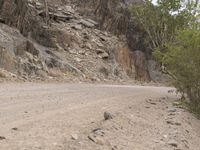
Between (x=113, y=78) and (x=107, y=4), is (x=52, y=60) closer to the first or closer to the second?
(x=113, y=78)

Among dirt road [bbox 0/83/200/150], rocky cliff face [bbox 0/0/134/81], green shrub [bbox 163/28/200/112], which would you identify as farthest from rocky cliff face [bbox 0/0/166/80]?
dirt road [bbox 0/83/200/150]

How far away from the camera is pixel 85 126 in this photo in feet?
32.1

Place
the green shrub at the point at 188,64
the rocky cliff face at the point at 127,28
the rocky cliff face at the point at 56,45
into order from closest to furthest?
the green shrub at the point at 188,64 < the rocky cliff face at the point at 56,45 < the rocky cliff face at the point at 127,28

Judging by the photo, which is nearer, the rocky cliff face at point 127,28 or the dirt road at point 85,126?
the dirt road at point 85,126

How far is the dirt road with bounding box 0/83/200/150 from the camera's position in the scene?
8.09 m

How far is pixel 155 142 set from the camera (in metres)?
9.88

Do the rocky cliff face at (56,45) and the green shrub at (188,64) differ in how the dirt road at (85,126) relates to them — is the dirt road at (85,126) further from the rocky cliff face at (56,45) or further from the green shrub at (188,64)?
the rocky cliff face at (56,45)

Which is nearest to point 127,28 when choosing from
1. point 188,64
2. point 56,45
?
point 56,45

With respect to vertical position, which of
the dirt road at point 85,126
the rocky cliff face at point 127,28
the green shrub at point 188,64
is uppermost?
the rocky cliff face at point 127,28

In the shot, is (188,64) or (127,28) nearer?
(188,64)

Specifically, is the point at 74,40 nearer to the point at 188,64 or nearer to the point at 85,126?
the point at 188,64

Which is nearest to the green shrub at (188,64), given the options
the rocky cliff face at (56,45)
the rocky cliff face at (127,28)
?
the rocky cliff face at (56,45)

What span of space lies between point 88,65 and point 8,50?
34.8 feet

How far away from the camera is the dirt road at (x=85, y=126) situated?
26.5 feet
